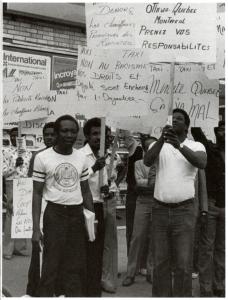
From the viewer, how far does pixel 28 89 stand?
6.59m

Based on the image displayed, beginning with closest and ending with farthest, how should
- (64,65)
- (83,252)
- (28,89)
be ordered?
(83,252) → (28,89) → (64,65)

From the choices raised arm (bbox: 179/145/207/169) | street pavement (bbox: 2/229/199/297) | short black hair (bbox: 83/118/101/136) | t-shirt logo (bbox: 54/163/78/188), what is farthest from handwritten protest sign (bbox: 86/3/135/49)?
street pavement (bbox: 2/229/199/297)

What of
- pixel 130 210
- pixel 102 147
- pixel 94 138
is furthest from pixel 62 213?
pixel 130 210

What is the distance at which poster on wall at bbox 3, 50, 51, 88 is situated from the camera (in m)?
6.51

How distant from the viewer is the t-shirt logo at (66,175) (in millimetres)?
4898

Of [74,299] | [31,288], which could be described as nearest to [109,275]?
[31,288]

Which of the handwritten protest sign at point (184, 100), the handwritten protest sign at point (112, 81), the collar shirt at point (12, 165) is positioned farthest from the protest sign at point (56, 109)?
the handwritten protest sign at point (184, 100)

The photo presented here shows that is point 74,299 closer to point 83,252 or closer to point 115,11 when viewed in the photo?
point 83,252

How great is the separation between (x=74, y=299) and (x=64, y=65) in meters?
7.73

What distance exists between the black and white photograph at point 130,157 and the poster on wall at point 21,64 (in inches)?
0.5

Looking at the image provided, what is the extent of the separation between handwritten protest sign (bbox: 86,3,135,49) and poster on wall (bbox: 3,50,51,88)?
1065 mm

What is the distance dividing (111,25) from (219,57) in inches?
47.4

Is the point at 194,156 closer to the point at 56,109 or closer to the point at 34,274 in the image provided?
the point at 34,274

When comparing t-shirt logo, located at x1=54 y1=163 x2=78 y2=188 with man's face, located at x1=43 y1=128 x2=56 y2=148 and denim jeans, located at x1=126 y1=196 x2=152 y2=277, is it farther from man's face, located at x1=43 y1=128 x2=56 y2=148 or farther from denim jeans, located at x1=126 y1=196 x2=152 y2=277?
denim jeans, located at x1=126 y1=196 x2=152 y2=277
